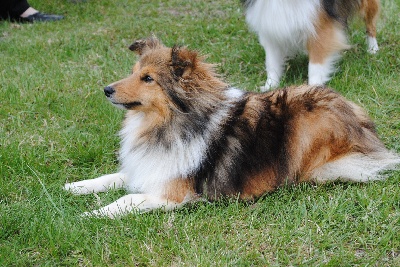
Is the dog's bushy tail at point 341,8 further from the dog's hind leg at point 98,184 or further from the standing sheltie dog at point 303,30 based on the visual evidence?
the dog's hind leg at point 98,184

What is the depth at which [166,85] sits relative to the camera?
3.29 meters

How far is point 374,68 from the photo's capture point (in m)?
5.51

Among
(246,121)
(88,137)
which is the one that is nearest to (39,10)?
(88,137)

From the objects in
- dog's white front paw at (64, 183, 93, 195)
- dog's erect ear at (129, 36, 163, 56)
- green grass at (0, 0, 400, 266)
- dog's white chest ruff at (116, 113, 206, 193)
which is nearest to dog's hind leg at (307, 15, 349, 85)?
green grass at (0, 0, 400, 266)

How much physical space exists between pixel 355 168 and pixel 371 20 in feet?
9.93

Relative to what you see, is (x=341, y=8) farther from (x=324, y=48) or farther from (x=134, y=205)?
(x=134, y=205)

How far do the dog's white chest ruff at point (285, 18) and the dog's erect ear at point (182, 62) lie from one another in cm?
200

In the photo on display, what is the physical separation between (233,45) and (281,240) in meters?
3.89

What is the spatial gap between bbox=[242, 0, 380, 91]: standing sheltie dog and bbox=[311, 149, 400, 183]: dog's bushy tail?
1702 mm

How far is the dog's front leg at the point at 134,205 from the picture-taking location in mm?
3312

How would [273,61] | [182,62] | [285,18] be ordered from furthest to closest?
[273,61], [285,18], [182,62]

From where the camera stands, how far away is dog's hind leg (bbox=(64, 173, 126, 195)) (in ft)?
12.2

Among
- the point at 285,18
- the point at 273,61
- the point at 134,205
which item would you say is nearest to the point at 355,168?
the point at 134,205

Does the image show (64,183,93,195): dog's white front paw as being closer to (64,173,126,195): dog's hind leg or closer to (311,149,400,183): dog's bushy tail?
(64,173,126,195): dog's hind leg
